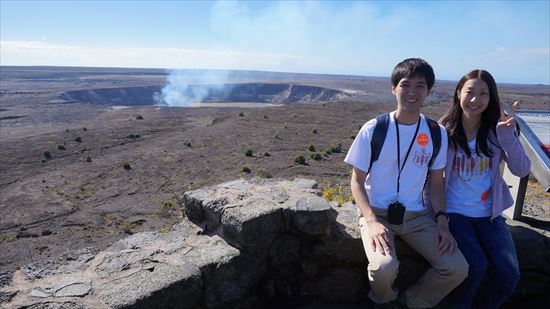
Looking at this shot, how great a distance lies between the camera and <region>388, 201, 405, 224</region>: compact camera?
293 centimetres

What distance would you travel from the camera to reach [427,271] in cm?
288

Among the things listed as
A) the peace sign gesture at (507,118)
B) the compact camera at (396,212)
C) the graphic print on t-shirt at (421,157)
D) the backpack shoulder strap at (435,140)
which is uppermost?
the peace sign gesture at (507,118)

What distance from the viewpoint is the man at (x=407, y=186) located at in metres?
2.85

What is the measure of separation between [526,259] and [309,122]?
2904 centimetres

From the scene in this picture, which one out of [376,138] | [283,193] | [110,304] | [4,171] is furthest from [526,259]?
[4,171]

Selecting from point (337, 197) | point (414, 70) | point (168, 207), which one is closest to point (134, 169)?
point (168, 207)

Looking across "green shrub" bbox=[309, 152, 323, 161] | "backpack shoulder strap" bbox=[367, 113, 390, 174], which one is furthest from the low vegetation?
"green shrub" bbox=[309, 152, 323, 161]

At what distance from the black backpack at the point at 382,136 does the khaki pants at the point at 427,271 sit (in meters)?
0.44

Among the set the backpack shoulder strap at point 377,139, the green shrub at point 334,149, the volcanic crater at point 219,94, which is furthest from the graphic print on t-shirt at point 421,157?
the volcanic crater at point 219,94

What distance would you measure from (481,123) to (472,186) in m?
0.52

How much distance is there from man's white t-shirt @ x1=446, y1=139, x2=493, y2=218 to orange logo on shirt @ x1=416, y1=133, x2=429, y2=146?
347 mm

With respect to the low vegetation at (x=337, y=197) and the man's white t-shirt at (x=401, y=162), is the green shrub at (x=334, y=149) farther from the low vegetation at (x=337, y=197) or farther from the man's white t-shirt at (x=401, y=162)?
the man's white t-shirt at (x=401, y=162)

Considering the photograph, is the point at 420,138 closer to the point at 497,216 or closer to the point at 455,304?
the point at 497,216

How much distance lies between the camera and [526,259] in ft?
11.0
